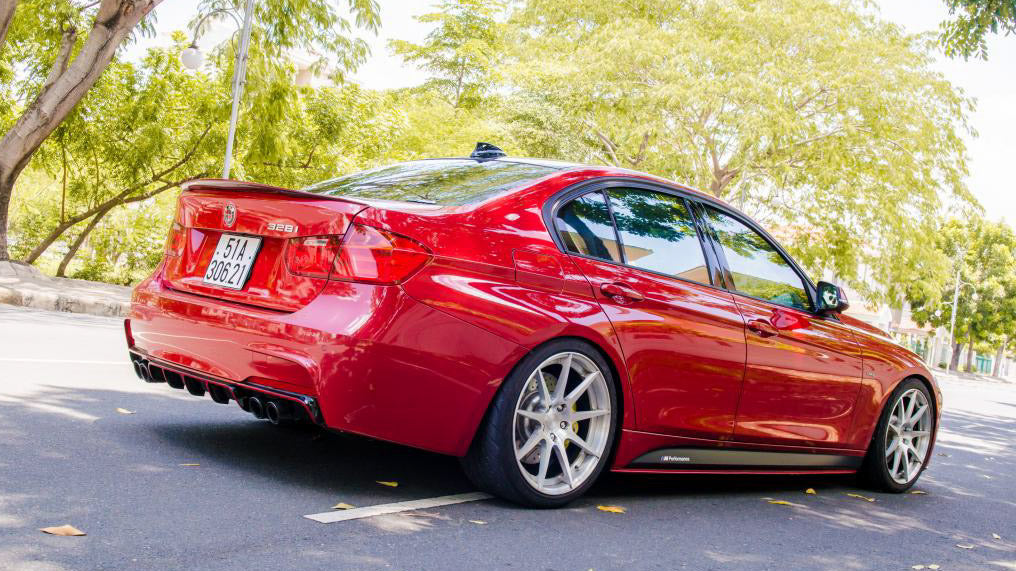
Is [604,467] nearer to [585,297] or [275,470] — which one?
[585,297]

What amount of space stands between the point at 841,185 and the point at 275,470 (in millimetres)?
24157

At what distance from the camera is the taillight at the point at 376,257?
146 inches

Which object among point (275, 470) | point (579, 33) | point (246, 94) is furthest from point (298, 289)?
point (579, 33)

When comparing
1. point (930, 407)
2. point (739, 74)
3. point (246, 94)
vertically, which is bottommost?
point (930, 407)

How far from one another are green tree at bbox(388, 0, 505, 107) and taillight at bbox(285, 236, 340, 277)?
41.5m

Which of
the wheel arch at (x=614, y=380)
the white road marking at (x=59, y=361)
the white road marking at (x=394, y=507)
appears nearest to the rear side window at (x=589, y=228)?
the wheel arch at (x=614, y=380)

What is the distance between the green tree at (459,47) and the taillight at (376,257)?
41660mm

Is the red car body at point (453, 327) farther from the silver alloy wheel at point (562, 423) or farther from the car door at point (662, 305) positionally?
the silver alloy wheel at point (562, 423)

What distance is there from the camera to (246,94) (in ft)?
59.7

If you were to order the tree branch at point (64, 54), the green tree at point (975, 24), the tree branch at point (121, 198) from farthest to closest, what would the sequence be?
the tree branch at point (121, 198) → the tree branch at point (64, 54) → the green tree at point (975, 24)

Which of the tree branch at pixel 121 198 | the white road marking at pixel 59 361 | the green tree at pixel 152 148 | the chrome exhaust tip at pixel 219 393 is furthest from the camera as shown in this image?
the tree branch at pixel 121 198

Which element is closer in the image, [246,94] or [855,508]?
[855,508]

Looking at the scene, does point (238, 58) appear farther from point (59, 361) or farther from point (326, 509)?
point (326, 509)

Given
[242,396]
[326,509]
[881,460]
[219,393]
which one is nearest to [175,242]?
[219,393]
